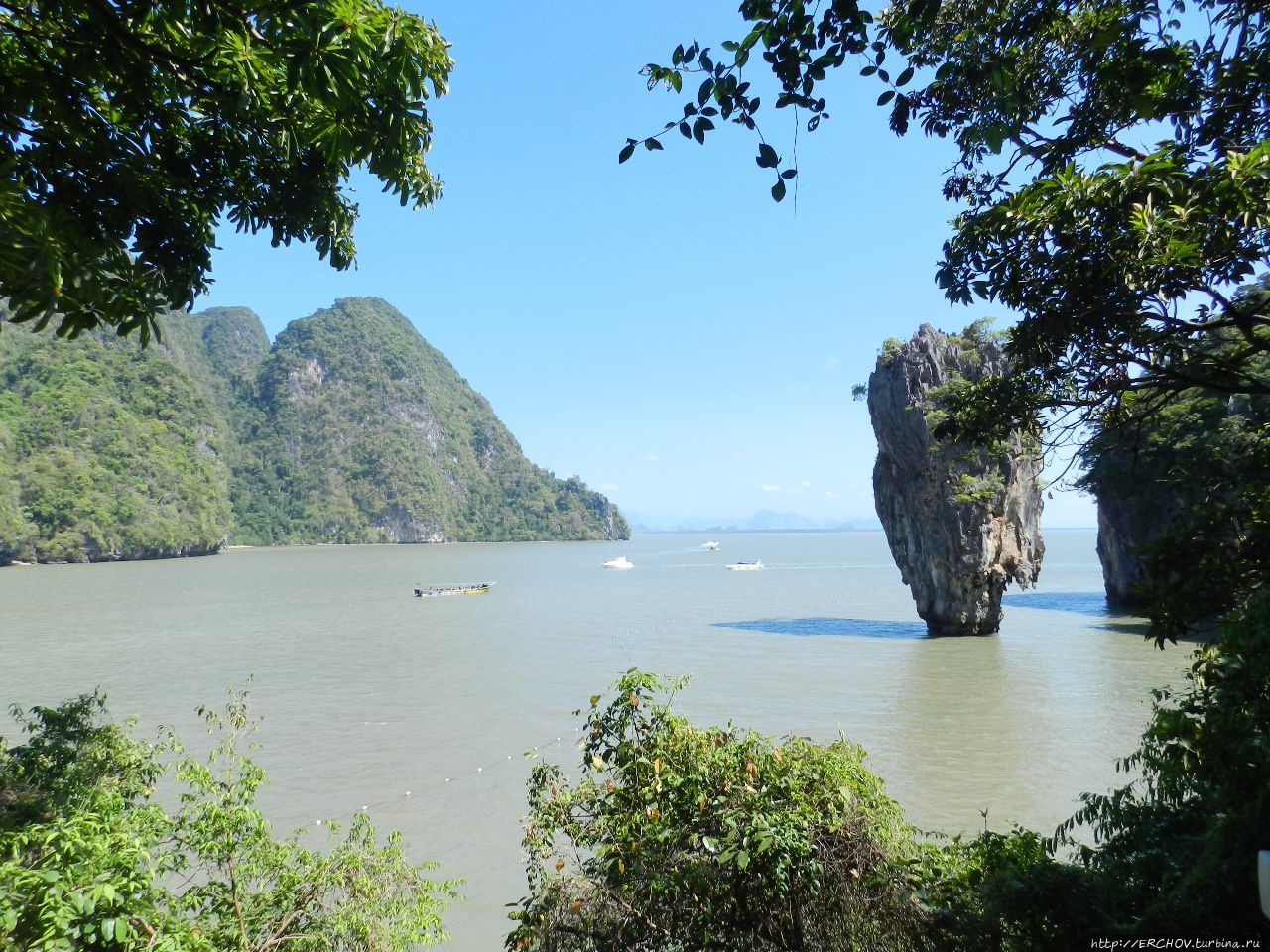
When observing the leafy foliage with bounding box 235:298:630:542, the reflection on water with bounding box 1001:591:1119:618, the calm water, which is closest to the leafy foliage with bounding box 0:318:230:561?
the leafy foliage with bounding box 235:298:630:542

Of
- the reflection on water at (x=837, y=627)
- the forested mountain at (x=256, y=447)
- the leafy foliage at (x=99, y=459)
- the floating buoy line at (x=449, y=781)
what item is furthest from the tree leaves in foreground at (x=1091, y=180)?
the leafy foliage at (x=99, y=459)

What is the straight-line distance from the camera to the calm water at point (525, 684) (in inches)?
356

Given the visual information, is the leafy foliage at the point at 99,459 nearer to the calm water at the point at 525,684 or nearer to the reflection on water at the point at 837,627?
the calm water at the point at 525,684

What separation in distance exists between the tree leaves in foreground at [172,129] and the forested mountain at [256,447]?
172 ft

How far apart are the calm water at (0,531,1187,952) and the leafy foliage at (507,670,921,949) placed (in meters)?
2.84

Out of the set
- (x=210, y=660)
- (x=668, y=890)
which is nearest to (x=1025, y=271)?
(x=668, y=890)

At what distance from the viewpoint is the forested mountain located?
234ft

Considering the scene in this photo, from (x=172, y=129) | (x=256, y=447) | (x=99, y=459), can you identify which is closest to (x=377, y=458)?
(x=256, y=447)

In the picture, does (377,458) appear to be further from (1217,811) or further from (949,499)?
(1217,811)

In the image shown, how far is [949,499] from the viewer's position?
2067 cm

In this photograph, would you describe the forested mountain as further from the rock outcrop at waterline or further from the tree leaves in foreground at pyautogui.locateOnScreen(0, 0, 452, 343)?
the tree leaves in foreground at pyautogui.locateOnScreen(0, 0, 452, 343)

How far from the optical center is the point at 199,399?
99625 millimetres

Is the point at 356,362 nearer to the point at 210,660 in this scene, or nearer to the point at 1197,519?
the point at 210,660

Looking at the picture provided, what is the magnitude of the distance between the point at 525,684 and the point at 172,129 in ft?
47.1
